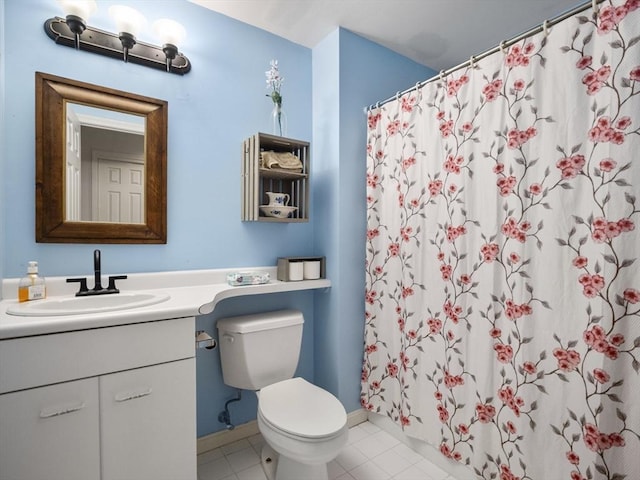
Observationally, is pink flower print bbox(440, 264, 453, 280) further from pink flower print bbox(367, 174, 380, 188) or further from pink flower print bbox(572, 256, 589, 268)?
pink flower print bbox(367, 174, 380, 188)

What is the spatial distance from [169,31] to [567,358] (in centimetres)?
213

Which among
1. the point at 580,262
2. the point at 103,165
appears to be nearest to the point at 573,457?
the point at 580,262

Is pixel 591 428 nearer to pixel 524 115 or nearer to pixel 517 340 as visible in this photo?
pixel 517 340

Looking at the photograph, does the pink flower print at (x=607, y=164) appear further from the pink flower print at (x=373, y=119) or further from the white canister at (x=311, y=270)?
the white canister at (x=311, y=270)

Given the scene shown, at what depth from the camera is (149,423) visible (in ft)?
3.63

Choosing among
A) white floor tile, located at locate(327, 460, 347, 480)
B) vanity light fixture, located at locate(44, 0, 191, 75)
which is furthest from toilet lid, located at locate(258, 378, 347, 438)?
vanity light fixture, located at locate(44, 0, 191, 75)

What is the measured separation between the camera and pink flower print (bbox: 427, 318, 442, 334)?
4.97 feet

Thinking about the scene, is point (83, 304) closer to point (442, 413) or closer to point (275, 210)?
point (275, 210)

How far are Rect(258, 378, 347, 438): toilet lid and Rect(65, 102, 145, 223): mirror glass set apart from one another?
3.43 feet

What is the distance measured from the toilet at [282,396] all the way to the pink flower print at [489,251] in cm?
88

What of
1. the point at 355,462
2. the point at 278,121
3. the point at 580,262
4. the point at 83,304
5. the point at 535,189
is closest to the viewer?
the point at 580,262

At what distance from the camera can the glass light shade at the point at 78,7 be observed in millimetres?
1271

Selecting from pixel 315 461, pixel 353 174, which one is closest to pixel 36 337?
pixel 315 461

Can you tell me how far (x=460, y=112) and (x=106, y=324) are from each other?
1629mm
